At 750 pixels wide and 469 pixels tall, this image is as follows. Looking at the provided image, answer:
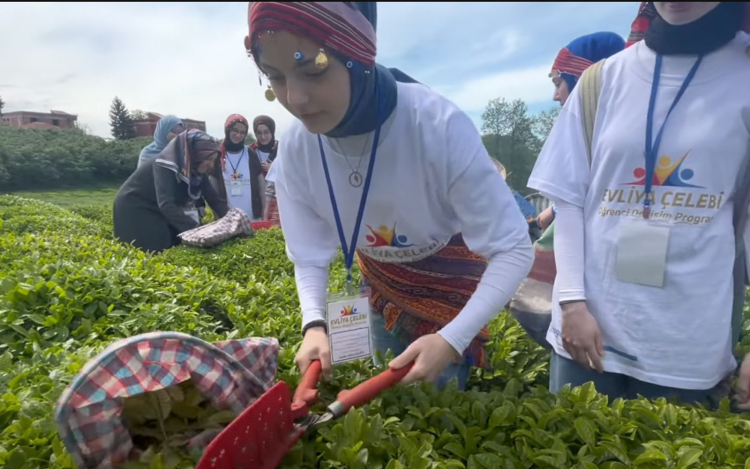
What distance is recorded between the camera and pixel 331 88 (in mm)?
1324

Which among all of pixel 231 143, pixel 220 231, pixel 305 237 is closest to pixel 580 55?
pixel 305 237

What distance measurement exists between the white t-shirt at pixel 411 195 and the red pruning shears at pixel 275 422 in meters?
0.25

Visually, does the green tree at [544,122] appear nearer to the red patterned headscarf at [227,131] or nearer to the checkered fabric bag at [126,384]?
the checkered fabric bag at [126,384]

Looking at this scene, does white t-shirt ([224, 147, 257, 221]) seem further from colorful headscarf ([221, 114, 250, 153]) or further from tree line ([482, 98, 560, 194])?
tree line ([482, 98, 560, 194])

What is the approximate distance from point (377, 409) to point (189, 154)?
4104mm

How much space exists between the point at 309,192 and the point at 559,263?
0.82 metres

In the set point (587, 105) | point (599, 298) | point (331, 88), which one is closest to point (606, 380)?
point (599, 298)

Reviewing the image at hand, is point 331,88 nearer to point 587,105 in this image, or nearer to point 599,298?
point 587,105

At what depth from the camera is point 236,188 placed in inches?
239

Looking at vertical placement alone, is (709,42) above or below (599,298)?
above

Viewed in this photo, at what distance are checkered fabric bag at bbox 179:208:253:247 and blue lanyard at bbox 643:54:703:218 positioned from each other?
4074 mm

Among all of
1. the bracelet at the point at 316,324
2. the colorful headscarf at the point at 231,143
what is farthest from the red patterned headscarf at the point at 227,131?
the bracelet at the point at 316,324

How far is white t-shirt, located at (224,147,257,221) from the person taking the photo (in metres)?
5.96

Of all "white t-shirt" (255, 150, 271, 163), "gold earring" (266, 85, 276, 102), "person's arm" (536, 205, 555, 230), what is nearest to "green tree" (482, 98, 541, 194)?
"person's arm" (536, 205, 555, 230)
